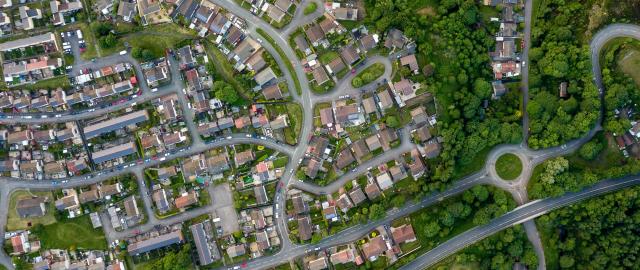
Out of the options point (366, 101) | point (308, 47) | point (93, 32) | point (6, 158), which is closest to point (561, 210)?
point (366, 101)

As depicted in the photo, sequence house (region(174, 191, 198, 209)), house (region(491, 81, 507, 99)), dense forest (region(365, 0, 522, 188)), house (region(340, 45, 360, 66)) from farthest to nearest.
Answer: house (region(491, 81, 507, 99)), house (region(174, 191, 198, 209)), house (region(340, 45, 360, 66)), dense forest (region(365, 0, 522, 188))

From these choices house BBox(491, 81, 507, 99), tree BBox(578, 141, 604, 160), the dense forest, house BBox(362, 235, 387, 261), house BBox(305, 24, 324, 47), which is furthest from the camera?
house BBox(491, 81, 507, 99)

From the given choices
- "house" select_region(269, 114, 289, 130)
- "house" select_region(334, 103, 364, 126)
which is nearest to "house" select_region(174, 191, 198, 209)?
"house" select_region(269, 114, 289, 130)

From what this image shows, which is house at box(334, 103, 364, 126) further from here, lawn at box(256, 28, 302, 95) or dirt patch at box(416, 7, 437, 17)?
dirt patch at box(416, 7, 437, 17)

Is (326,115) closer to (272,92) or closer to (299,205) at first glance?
(272,92)

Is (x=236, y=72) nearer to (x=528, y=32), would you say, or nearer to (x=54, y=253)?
(x=54, y=253)

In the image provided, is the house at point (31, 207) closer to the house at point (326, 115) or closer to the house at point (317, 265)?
the house at point (317, 265)

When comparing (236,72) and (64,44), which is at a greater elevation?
(64,44)

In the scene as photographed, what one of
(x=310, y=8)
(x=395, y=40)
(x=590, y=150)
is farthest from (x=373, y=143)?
(x=590, y=150)
